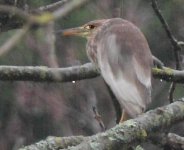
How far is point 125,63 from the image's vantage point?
3336 millimetres

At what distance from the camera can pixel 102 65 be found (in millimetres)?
3398

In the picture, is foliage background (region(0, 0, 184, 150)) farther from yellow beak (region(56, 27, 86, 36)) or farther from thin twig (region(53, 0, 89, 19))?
thin twig (region(53, 0, 89, 19))

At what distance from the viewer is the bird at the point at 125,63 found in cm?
313

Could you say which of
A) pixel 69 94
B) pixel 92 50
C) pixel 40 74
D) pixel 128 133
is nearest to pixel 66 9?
pixel 128 133

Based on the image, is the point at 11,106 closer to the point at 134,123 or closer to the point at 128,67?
the point at 128,67

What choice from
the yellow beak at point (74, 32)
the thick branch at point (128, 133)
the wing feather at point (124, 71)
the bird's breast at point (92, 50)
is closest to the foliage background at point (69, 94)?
the yellow beak at point (74, 32)

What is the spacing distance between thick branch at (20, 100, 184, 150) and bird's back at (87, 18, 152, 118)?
0.60ft

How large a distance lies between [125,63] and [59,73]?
1.31 ft

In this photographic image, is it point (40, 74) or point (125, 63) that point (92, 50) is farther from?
point (40, 74)

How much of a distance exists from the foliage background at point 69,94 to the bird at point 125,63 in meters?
2.35

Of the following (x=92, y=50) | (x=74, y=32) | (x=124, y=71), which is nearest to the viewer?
(x=124, y=71)

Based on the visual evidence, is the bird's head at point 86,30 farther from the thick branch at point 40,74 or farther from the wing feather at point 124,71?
the thick branch at point 40,74

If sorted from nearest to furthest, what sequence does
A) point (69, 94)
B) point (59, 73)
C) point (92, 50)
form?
point (59, 73) < point (92, 50) < point (69, 94)

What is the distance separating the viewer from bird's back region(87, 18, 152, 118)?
3.13 metres
